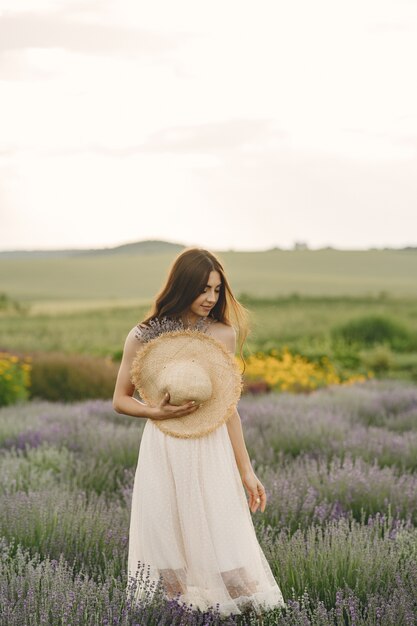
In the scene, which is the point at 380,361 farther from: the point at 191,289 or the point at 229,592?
the point at 191,289

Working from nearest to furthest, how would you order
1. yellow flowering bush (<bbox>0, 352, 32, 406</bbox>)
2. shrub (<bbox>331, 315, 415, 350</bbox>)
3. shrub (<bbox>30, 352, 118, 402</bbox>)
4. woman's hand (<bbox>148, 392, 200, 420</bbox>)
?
woman's hand (<bbox>148, 392, 200, 420</bbox>) < yellow flowering bush (<bbox>0, 352, 32, 406</bbox>) < shrub (<bbox>30, 352, 118, 402</bbox>) < shrub (<bbox>331, 315, 415, 350</bbox>)

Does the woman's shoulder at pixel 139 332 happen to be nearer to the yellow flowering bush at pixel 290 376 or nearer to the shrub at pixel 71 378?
the shrub at pixel 71 378

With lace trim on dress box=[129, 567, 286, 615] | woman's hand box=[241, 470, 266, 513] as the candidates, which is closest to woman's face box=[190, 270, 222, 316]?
woman's hand box=[241, 470, 266, 513]

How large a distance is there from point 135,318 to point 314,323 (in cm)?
423

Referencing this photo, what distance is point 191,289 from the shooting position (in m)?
3.09

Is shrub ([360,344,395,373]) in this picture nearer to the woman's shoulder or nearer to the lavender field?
the lavender field

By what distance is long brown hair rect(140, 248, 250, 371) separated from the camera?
10.1 ft

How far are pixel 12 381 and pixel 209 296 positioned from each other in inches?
288

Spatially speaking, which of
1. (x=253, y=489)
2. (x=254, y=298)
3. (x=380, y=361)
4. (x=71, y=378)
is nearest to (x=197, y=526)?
(x=253, y=489)

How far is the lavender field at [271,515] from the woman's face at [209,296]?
105 centimetres

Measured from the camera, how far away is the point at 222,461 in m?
3.08

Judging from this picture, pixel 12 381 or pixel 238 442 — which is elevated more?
pixel 238 442

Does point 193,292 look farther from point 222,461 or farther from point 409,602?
point 409,602

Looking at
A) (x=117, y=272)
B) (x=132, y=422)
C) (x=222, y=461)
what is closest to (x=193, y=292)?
(x=222, y=461)
